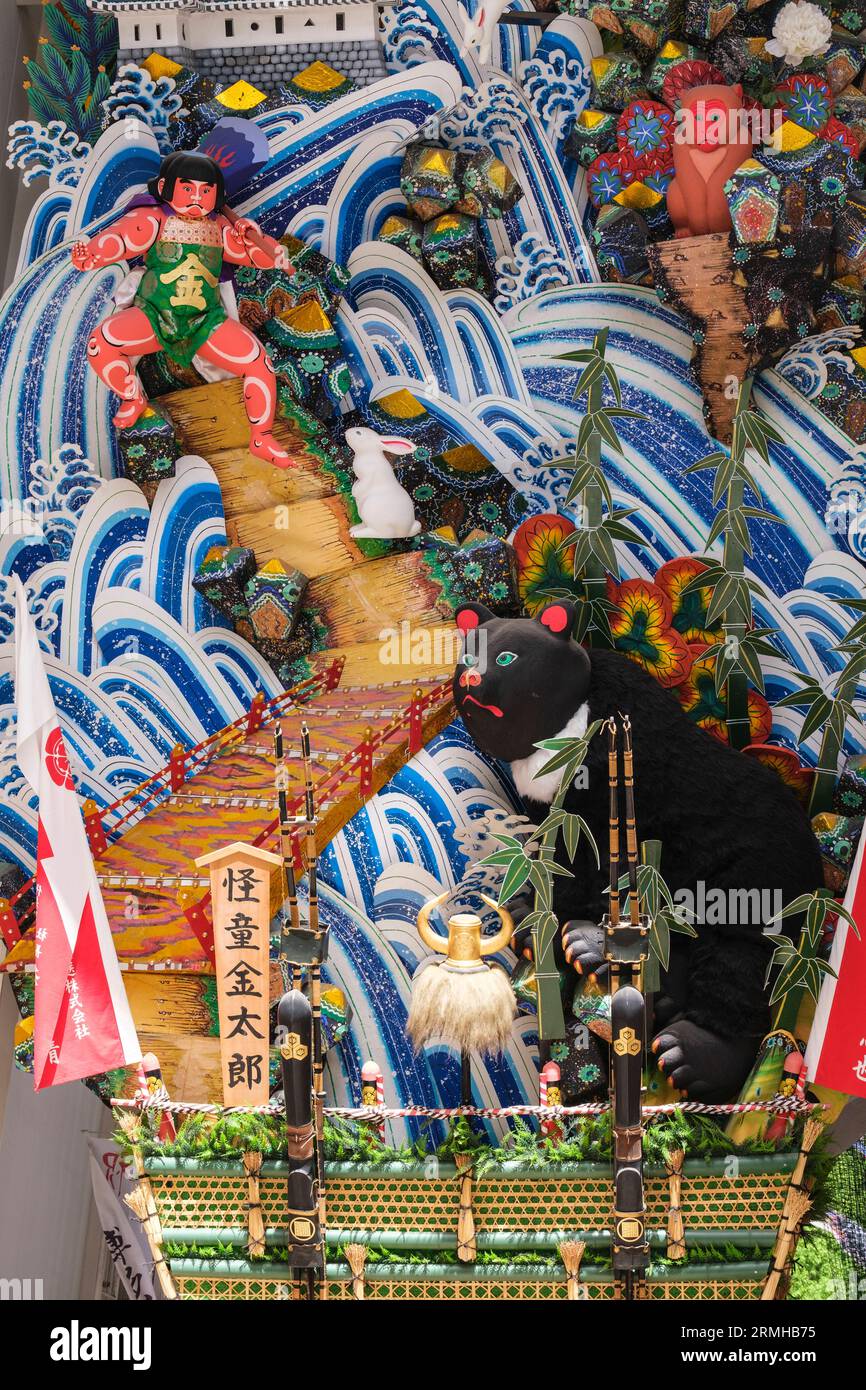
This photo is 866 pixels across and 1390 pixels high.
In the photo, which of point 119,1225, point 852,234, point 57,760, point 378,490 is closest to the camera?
point 57,760

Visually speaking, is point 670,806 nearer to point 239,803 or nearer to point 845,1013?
point 845,1013

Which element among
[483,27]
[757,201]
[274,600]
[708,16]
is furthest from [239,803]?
[708,16]

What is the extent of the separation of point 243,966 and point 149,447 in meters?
1.76

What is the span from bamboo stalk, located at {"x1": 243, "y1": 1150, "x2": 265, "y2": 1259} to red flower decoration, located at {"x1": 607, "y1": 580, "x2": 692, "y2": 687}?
1.89 metres

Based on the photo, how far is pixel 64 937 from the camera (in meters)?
5.15

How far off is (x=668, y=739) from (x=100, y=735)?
5.99 feet

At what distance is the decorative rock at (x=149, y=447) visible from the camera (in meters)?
5.82

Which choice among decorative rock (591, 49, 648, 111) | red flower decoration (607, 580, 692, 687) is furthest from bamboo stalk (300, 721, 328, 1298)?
decorative rock (591, 49, 648, 111)

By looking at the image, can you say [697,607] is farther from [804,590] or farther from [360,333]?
[360,333]

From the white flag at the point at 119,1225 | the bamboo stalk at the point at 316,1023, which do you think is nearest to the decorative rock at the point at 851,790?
the bamboo stalk at the point at 316,1023

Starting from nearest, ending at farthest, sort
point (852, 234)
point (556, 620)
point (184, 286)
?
1. point (556, 620)
2. point (852, 234)
3. point (184, 286)

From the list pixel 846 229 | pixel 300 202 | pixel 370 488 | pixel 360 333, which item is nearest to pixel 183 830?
pixel 370 488

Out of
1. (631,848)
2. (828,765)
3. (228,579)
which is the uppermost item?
(228,579)

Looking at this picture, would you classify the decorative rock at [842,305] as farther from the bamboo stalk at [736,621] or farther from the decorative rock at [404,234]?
the decorative rock at [404,234]
